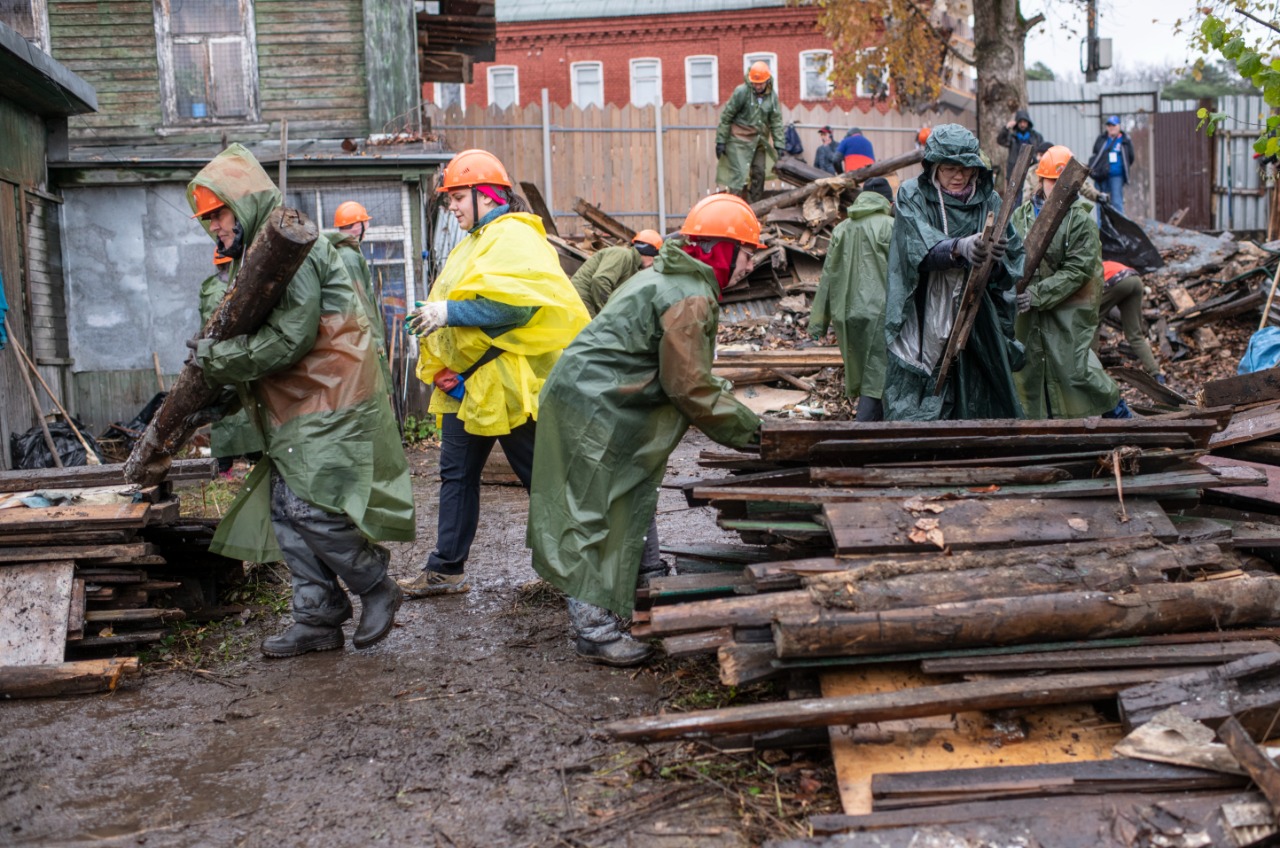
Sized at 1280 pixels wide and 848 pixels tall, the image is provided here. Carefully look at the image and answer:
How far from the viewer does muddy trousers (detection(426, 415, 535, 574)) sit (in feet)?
18.4

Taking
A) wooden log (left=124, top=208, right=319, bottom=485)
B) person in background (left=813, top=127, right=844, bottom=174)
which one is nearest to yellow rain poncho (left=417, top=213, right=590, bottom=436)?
wooden log (left=124, top=208, right=319, bottom=485)

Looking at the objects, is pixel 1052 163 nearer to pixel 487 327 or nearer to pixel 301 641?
pixel 487 327

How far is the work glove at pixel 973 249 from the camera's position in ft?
15.8

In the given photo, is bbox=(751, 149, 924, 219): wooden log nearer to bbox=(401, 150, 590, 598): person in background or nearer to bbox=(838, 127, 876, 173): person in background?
bbox=(838, 127, 876, 173): person in background

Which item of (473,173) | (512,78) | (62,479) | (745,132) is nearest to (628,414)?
(473,173)

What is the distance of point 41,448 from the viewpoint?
9672mm

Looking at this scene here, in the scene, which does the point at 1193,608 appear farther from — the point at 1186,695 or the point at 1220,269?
the point at 1220,269

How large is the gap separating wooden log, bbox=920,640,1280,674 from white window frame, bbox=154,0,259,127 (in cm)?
1247

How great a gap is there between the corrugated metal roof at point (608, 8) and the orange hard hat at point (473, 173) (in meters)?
31.3

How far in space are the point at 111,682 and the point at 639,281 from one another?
2.68 meters

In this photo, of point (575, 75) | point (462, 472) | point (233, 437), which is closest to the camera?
point (462, 472)

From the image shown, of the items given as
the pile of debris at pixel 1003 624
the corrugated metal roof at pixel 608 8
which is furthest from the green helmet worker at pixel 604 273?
the corrugated metal roof at pixel 608 8

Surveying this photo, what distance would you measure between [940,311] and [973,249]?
447 mm

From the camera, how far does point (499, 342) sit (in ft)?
17.7
